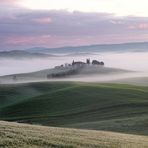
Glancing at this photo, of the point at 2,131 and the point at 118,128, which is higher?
the point at 2,131

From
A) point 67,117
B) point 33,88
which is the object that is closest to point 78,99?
point 67,117

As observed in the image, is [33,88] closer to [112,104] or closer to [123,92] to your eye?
[123,92]

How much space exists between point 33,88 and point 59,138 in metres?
119

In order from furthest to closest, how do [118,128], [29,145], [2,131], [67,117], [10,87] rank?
[10,87] < [67,117] < [118,128] < [2,131] < [29,145]

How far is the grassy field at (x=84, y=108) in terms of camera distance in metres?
58.3

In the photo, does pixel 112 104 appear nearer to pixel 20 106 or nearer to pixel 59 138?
pixel 20 106

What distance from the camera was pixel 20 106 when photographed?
10150cm

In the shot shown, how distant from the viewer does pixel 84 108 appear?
289ft

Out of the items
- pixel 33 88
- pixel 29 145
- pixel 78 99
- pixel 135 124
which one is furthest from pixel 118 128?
pixel 33 88

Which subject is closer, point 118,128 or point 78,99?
point 118,128

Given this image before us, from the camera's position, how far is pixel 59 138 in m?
25.2

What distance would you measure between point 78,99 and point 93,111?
1992cm

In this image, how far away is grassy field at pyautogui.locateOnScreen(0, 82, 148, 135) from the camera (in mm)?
58331

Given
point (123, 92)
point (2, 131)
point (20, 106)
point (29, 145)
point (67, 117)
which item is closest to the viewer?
point (29, 145)
